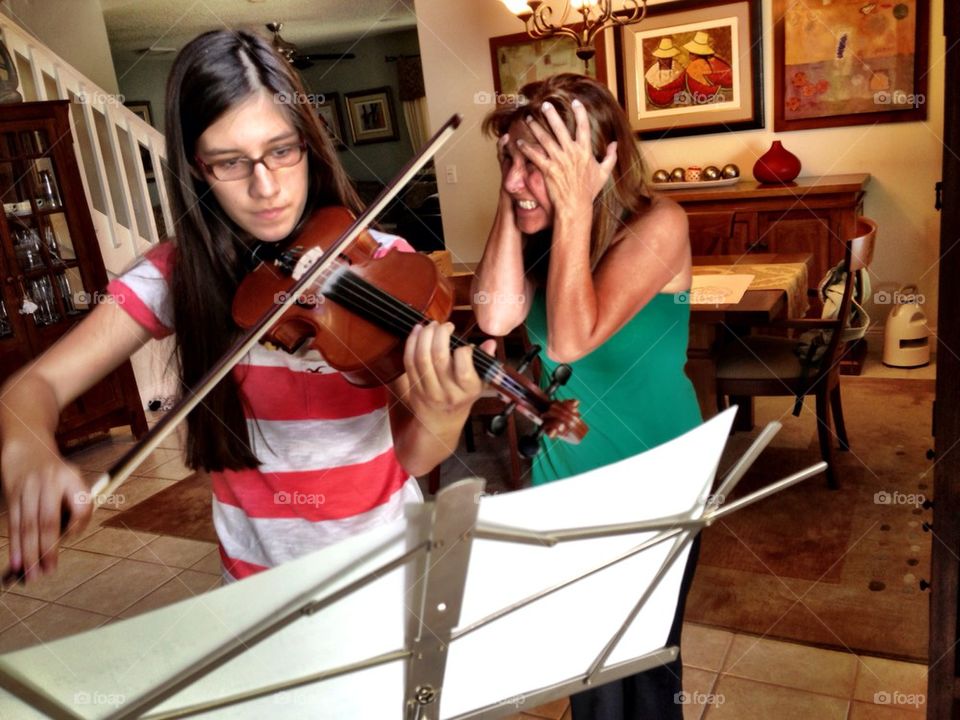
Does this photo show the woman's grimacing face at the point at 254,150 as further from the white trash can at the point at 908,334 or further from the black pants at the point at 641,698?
the white trash can at the point at 908,334

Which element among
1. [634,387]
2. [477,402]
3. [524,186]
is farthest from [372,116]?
[634,387]

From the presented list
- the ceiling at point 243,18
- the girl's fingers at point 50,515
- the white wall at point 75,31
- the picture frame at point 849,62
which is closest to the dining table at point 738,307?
the picture frame at point 849,62

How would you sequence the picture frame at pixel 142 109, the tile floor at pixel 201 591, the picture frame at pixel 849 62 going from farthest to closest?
1. the picture frame at pixel 142 109
2. the picture frame at pixel 849 62
3. the tile floor at pixel 201 591

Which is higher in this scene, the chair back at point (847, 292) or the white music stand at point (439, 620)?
the white music stand at point (439, 620)

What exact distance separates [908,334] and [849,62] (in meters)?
1.16

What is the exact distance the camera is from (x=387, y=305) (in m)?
0.94

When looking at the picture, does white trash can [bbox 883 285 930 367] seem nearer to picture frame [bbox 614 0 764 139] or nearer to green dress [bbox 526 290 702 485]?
picture frame [bbox 614 0 764 139]

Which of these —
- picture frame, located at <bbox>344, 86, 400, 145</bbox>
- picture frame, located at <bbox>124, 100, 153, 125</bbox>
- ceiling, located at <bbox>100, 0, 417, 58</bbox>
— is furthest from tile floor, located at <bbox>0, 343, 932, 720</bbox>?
picture frame, located at <bbox>344, 86, 400, 145</bbox>

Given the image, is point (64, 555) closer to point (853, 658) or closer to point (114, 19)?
point (853, 658)

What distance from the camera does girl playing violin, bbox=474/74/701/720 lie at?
1005 millimetres

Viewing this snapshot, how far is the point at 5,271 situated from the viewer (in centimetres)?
312

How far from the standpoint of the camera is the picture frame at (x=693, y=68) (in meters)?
3.49

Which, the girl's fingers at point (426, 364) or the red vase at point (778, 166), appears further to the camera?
the red vase at point (778, 166)

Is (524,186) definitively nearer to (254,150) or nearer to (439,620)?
(254,150)
